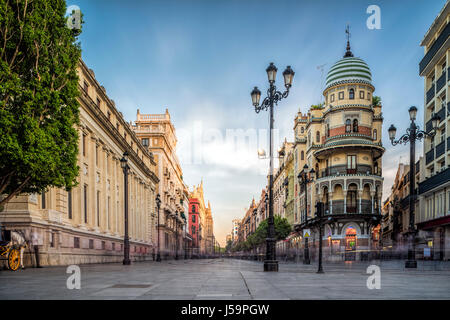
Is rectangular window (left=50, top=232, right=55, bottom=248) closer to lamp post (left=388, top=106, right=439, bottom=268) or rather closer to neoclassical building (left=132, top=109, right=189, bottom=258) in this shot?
lamp post (left=388, top=106, right=439, bottom=268)

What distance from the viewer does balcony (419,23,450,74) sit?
35.2 m

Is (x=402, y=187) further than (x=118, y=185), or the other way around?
(x=402, y=187)

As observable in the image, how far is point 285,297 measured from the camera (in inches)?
264

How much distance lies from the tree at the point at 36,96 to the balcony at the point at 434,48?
32432 mm

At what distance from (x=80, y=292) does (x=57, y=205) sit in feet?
62.4

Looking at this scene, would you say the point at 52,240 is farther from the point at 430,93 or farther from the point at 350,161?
the point at 430,93

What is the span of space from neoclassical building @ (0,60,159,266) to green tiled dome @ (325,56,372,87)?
26.9 m

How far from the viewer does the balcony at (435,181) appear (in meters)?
34.4

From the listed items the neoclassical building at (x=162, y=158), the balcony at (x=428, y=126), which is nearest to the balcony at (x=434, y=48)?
the balcony at (x=428, y=126)

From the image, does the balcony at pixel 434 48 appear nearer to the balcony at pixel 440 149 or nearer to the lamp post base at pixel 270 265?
the balcony at pixel 440 149

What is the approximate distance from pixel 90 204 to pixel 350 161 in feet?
102

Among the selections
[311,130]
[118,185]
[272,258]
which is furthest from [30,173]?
[311,130]

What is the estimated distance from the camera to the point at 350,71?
163 feet
